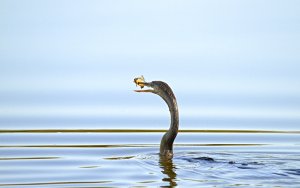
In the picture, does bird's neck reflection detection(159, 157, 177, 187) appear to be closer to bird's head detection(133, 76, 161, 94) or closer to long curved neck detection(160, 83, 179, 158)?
long curved neck detection(160, 83, 179, 158)

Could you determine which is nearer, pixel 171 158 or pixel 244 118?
pixel 171 158

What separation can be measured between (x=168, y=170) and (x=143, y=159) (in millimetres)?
863

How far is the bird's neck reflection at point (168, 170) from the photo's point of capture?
593 inches

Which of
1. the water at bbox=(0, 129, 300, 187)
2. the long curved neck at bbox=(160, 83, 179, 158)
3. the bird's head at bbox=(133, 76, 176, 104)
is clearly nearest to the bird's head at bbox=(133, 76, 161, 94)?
the bird's head at bbox=(133, 76, 176, 104)

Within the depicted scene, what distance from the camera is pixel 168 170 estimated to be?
15.8 metres

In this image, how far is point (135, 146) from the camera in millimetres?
17969

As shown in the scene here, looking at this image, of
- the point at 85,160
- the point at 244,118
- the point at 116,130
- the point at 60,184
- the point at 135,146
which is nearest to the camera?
the point at 60,184

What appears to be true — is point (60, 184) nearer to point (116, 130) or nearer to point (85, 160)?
point (85, 160)

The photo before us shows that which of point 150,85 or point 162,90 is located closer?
point 162,90

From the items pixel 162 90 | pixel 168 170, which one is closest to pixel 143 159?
pixel 168 170

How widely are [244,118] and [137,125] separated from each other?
211 cm

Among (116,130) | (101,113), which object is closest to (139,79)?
(116,130)

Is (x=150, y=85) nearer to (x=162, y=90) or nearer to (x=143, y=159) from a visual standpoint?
(x=162, y=90)

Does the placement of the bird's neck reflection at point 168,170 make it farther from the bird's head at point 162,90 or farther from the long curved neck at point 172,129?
the bird's head at point 162,90
